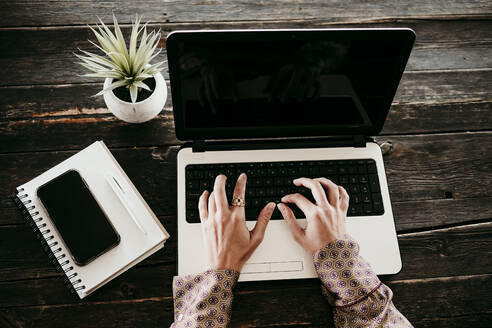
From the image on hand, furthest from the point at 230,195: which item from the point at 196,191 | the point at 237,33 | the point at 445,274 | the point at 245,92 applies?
the point at 445,274

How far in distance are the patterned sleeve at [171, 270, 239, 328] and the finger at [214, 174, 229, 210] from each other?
0.48 ft

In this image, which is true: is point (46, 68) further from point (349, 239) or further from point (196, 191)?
point (349, 239)

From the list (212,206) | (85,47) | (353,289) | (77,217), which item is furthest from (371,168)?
(85,47)

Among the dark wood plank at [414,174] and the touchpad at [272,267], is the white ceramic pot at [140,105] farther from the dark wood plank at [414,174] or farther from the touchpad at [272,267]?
the touchpad at [272,267]

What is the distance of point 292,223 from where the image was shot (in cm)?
84

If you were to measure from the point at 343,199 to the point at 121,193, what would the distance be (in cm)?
52

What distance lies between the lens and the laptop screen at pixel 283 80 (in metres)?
0.69

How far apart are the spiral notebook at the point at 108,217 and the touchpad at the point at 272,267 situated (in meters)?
0.21

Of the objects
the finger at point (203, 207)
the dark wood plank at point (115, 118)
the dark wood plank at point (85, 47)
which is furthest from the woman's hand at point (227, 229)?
the dark wood plank at point (85, 47)

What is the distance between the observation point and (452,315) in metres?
0.89

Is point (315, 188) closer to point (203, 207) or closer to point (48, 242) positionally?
point (203, 207)

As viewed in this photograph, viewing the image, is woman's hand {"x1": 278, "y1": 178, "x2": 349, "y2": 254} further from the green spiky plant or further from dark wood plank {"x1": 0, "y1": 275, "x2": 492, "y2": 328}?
the green spiky plant

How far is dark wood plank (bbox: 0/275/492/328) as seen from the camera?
84cm

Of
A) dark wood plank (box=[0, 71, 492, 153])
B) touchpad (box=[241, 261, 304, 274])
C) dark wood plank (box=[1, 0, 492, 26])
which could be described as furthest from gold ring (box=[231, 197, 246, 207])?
dark wood plank (box=[1, 0, 492, 26])
